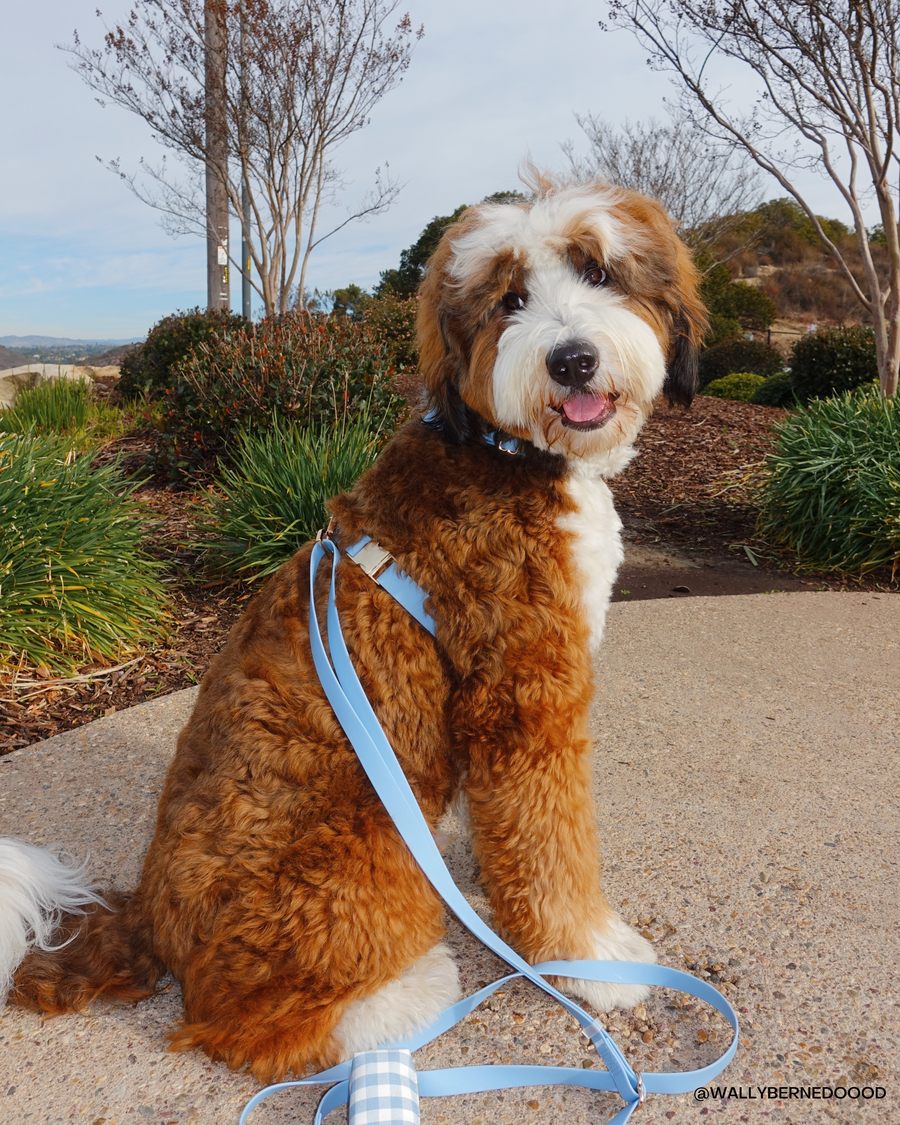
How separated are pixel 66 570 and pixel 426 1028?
11.8ft

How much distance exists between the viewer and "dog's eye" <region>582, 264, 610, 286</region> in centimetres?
215

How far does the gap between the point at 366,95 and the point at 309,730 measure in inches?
521

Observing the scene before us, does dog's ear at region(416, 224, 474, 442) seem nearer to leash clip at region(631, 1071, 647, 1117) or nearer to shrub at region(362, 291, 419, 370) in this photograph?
leash clip at region(631, 1071, 647, 1117)

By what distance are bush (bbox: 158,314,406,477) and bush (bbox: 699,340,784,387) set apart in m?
14.3

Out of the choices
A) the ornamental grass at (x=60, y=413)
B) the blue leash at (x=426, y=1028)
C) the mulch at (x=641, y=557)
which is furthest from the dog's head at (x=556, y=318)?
the ornamental grass at (x=60, y=413)

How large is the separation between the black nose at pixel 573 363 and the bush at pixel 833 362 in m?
11.3

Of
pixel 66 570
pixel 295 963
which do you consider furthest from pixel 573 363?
pixel 66 570

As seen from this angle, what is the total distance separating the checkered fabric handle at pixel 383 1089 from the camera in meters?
1.79

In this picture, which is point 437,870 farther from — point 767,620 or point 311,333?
point 311,333

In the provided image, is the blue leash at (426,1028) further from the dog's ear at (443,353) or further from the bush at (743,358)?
the bush at (743,358)

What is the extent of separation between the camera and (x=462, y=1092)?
2.01m

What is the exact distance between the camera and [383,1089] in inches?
72.3

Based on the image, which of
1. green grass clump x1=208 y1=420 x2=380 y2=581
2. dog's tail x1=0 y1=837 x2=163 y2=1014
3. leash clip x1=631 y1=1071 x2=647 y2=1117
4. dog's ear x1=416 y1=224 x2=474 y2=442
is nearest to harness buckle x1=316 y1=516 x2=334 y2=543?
dog's ear x1=416 y1=224 x2=474 y2=442

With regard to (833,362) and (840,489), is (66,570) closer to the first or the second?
(840,489)
